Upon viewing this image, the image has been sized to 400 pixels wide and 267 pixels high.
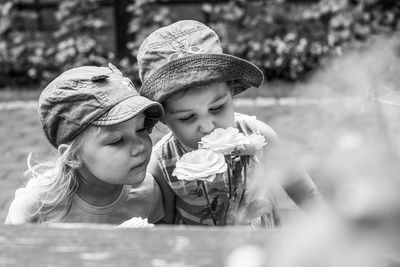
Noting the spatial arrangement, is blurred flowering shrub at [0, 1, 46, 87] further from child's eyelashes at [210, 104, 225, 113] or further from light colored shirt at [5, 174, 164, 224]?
child's eyelashes at [210, 104, 225, 113]

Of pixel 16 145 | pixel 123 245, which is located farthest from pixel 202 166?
pixel 16 145

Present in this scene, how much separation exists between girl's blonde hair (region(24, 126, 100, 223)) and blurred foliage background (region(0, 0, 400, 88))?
5479 millimetres

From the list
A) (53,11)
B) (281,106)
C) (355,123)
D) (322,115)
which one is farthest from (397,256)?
(53,11)

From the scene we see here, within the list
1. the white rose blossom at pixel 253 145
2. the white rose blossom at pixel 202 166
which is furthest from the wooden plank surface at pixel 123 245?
the white rose blossom at pixel 253 145

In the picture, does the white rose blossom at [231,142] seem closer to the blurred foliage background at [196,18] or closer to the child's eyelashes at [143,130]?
the child's eyelashes at [143,130]

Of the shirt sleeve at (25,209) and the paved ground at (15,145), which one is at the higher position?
the shirt sleeve at (25,209)

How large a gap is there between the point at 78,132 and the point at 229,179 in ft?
1.71

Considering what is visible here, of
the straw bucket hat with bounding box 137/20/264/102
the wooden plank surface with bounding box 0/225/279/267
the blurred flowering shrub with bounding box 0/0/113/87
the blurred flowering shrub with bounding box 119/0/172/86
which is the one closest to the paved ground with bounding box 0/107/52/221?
the blurred flowering shrub with bounding box 0/0/113/87

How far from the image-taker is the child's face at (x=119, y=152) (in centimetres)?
213

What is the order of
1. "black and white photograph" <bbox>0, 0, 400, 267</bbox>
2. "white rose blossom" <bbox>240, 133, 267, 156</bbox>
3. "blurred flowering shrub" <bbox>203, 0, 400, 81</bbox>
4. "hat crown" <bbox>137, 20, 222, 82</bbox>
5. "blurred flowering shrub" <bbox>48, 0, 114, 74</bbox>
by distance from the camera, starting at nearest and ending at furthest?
"black and white photograph" <bbox>0, 0, 400, 267</bbox>, "white rose blossom" <bbox>240, 133, 267, 156</bbox>, "hat crown" <bbox>137, 20, 222, 82</bbox>, "blurred flowering shrub" <bbox>203, 0, 400, 81</bbox>, "blurred flowering shrub" <bbox>48, 0, 114, 74</bbox>

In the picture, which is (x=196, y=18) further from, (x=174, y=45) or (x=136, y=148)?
(x=136, y=148)

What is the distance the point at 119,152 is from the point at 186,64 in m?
0.40

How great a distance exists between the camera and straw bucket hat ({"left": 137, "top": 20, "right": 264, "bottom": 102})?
2254 mm

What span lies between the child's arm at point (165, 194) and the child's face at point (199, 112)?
247mm
